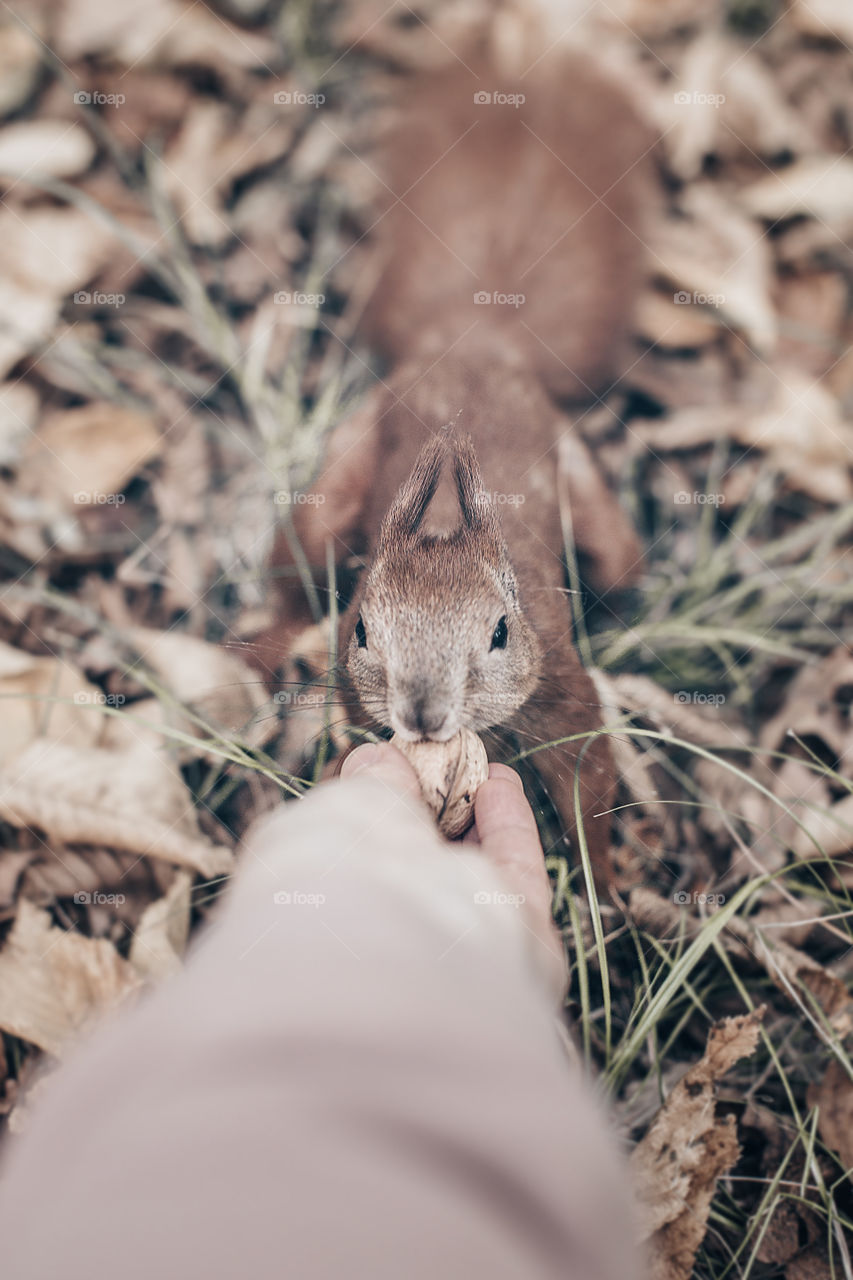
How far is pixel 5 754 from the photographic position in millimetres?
1169

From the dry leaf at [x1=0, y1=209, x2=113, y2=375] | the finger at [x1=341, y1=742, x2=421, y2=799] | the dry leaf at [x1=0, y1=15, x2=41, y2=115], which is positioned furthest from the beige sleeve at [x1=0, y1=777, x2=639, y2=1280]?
the dry leaf at [x1=0, y1=15, x2=41, y2=115]

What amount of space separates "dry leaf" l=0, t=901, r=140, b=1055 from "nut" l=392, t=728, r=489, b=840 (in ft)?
1.78

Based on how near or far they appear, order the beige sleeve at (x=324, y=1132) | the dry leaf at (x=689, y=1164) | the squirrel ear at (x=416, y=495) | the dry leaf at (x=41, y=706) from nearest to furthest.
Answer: the beige sleeve at (x=324, y=1132) → the squirrel ear at (x=416, y=495) → the dry leaf at (x=689, y=1164) → the dry leaf at (x=41, y=706)

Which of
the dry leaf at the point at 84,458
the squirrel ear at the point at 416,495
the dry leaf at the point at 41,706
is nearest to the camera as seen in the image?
the squirrel ear at the point at 416,495

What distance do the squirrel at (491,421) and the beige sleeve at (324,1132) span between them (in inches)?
9.3

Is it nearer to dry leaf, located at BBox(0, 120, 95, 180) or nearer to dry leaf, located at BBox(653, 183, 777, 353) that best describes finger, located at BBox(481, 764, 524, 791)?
dry leaf, located at BBox(653, 183, 777, 353)

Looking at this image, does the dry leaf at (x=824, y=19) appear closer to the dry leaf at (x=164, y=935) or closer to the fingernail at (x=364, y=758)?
the fingernail at (x=364, y=758)

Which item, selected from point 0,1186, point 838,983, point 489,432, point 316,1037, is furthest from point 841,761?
point 0,1186

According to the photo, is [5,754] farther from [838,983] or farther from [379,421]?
[838,983]

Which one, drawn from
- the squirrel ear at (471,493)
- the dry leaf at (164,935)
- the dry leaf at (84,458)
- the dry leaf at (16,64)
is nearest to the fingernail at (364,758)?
the squirrel ear at (471,493)

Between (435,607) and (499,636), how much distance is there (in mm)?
80

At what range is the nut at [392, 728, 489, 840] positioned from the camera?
732 millimetres

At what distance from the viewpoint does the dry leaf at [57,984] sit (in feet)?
3.26

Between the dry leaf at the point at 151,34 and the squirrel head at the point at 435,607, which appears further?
the dry leaf at the point at 151,34
